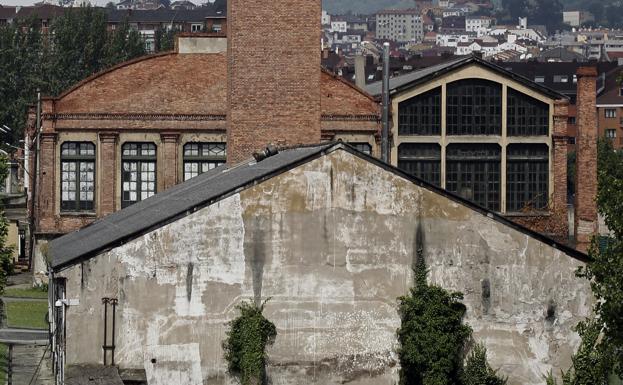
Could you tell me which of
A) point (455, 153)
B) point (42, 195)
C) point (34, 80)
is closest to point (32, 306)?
point (42, 195)

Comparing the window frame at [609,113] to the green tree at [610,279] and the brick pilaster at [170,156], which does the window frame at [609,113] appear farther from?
the green tree at [610,279]

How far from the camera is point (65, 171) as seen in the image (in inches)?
2611

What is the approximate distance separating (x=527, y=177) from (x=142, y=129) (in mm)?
13649

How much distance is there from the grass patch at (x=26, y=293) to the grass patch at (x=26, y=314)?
2.70 m

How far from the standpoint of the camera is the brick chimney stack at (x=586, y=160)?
62.9 meters

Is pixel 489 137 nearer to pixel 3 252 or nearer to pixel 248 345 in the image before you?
pixel 3 252

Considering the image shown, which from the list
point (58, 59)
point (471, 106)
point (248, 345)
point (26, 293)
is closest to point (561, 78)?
point (58, 59)

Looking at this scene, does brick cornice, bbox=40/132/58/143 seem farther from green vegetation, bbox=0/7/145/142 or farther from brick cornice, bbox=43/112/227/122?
green vegetation, bbox=0/7/145/142

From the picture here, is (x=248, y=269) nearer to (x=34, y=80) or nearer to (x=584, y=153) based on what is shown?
(x=584, y=153)

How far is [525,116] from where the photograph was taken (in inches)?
2557

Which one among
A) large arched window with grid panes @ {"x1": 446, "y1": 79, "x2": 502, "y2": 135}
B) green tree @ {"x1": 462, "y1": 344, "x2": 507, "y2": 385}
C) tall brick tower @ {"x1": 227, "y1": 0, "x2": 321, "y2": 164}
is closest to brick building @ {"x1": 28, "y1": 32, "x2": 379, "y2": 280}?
large arched window with grid panes @ {"x1": 446, "y1": 79, "x2": 502, "y2": 135}

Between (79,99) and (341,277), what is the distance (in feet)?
116

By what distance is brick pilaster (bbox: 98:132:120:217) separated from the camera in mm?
65875

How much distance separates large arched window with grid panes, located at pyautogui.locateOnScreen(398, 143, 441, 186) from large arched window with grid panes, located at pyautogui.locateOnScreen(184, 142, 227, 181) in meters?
6.42
